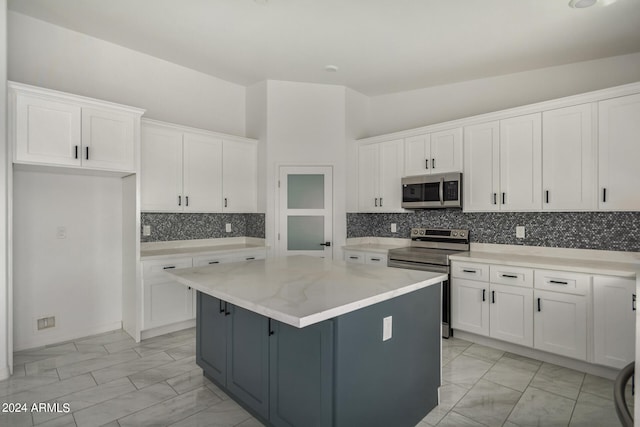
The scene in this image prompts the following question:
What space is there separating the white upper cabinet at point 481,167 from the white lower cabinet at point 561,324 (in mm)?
1078

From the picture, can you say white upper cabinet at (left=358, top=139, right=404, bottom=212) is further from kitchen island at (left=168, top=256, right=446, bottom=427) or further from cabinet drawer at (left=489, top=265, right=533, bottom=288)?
kitchen island at (left=168, top=256, right=446, bottom=427)

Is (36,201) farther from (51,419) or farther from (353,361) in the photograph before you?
(353,361)

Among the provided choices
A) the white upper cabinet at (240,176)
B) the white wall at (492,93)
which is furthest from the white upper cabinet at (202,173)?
the white wall at (492,93)

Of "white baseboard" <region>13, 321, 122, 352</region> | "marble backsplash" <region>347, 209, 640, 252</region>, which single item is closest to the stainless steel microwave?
"marble backsplash" <region>347, 209, 640, 252</region>

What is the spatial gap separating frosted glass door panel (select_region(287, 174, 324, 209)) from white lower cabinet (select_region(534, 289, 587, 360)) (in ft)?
9.15

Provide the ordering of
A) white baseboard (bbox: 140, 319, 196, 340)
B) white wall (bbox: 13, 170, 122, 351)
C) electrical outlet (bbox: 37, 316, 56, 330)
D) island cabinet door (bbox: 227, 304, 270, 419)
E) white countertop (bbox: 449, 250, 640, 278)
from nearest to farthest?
island cabinet door (bbox: 227, 304, 270, 419) < white countertop (bbox: 449, 250, 640, 278) < white wall (bbox: 13, 170, 122, 351) < electrical outlet (bbox: 37, 316, 56, 330) < white baseboard (bbox: 140, 319, 196, 340)

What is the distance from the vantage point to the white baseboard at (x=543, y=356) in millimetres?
2896

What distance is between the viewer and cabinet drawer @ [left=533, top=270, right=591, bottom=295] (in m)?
2.89

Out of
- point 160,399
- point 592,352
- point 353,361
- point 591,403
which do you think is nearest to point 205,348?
point 160,399

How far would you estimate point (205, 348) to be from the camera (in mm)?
2703

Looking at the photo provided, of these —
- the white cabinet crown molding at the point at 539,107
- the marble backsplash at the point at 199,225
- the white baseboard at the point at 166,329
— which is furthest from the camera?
the marble backsplash at the point at 199,225

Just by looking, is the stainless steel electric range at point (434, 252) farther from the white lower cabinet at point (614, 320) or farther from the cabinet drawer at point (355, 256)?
the white lower cabinet at point (614, 320)

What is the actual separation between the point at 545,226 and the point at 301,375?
3.16 metres

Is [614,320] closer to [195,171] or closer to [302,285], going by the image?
[302,285]
